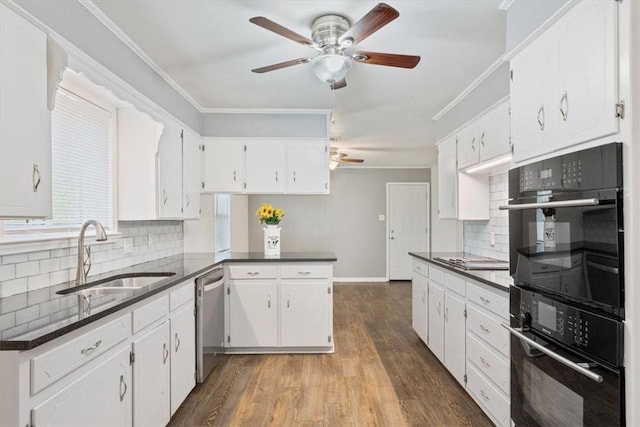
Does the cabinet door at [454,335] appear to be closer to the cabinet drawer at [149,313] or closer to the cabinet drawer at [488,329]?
the cabinet drawer at [488,329]

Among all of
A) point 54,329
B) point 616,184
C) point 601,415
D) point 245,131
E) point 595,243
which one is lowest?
point 601,415

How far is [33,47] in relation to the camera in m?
1.46

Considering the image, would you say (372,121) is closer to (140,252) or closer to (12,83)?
(140,252)

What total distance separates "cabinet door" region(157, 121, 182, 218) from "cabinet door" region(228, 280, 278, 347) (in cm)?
91

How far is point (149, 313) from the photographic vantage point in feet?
6.48

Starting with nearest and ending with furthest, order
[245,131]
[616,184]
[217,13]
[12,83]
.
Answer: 1. [616,184]
2. [12,83]
3. [217,13]
4. [245,131]

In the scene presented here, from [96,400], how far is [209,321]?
151cm

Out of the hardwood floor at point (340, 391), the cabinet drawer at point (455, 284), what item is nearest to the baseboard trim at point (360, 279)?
the hardwood floor at point (340, 391)

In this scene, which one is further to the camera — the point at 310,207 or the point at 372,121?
the point at 310,207

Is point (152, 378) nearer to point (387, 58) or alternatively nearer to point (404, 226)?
point (387, 58)

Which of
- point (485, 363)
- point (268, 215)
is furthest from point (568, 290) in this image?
point (268, 215)

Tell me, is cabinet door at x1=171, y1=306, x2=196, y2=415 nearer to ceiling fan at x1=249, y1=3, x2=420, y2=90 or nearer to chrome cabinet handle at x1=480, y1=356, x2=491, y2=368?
ceiling fan at x1=249, y1=3, x2=420, y2=90

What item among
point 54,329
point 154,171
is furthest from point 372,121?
point 54,329

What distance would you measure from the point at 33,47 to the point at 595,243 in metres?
2.20
